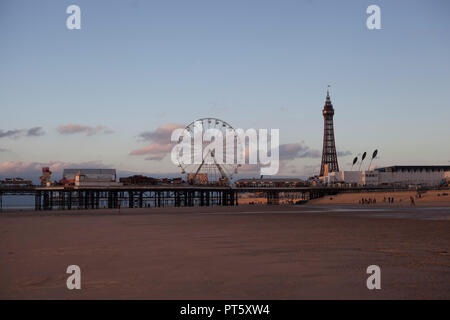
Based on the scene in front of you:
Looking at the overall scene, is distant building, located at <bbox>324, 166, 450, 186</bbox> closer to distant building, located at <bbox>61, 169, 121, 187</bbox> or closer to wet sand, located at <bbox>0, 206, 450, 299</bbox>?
distant building, located at <bbox>61, 169, 121, 187</bbox>

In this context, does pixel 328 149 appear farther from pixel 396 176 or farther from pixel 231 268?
pixel 231 268

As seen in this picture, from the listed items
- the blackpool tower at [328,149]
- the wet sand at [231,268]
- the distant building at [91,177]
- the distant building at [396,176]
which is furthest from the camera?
the blackpool tower at [328,149]

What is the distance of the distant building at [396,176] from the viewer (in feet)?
416

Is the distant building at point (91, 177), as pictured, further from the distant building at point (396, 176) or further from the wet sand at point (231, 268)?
the wet sand at point (231, 268)

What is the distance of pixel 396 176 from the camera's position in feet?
426

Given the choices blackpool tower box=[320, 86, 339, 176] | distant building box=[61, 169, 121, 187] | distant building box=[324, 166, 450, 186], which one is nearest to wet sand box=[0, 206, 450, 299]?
distant building box=[61, 169, 121, 187]

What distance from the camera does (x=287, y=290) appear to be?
26.2 ft

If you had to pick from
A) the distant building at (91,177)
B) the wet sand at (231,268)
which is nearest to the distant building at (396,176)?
the distant building at (91,177)

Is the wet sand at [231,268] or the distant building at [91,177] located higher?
the distant building at [91,177]

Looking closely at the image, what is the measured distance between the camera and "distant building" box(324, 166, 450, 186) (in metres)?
127

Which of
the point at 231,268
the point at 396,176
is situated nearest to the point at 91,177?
the point at 396,176
